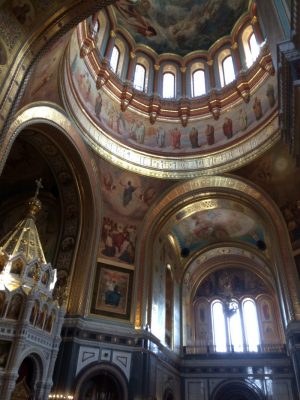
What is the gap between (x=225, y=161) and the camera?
16391mm

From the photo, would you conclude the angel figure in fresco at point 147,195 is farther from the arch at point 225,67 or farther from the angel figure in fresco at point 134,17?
the angel figure in fresco at point 134,17

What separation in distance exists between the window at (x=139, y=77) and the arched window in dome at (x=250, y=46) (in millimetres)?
5619

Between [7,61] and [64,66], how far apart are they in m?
4.61

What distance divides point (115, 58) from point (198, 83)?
4912mm

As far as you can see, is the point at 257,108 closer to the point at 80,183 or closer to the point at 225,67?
the point at 225,67

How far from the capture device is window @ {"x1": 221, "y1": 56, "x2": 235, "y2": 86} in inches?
733

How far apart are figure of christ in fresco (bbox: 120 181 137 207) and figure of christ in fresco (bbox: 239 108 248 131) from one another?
6.03 meters

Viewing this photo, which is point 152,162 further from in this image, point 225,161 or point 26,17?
point 26,17

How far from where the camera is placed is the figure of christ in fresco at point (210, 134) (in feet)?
57.7

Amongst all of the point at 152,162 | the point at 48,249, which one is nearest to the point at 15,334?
the point at 48,249

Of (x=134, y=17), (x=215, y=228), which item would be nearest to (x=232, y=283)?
(x=215, y=228)

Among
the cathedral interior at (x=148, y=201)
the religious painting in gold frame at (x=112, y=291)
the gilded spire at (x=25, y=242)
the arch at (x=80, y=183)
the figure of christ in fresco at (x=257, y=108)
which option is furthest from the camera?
the figure of christ in fresco at (x=257, y=108)

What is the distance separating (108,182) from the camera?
15703 mm

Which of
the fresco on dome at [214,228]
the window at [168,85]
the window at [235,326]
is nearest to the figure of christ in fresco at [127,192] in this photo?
the fresco on dome at [214,228]
